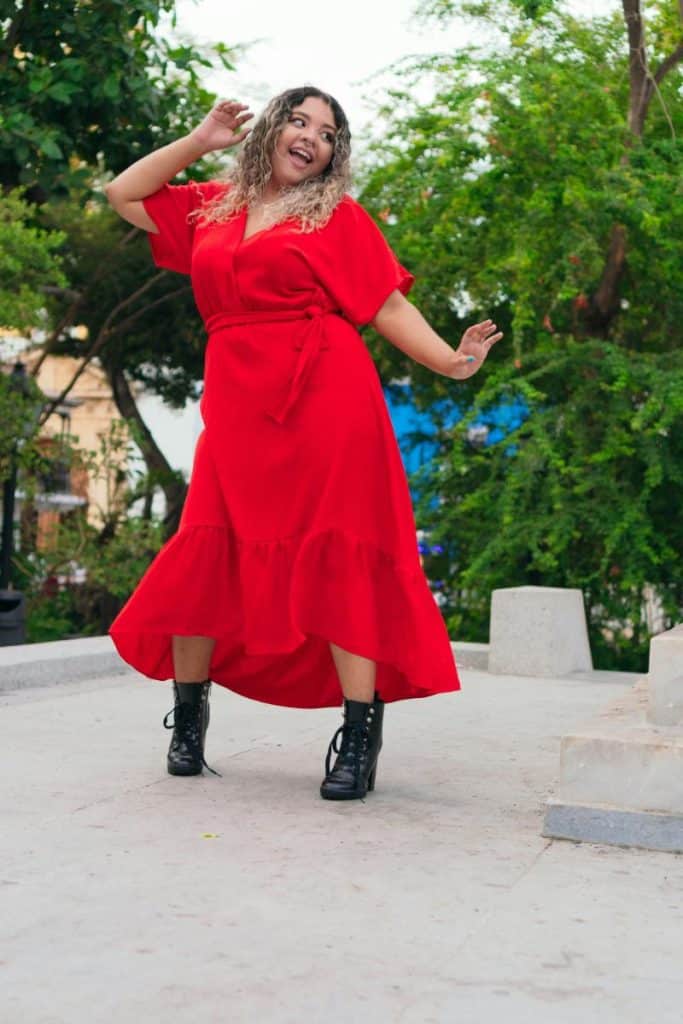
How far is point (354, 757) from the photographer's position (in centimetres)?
397

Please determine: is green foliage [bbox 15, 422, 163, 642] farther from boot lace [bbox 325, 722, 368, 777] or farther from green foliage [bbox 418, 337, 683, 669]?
boot lace [bbox 325, 722, 368, 777]

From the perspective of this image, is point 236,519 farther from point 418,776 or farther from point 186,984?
point 186,984

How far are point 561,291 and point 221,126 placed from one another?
4.89 m

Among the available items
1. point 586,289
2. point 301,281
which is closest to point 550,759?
point 301,281

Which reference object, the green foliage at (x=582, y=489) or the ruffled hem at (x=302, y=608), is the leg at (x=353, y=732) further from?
the green foliage at (x=582, y=489)

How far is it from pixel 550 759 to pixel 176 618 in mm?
1492

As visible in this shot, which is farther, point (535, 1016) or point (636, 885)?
point (636, 885)

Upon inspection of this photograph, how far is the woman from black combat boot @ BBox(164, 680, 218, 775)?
12 mm

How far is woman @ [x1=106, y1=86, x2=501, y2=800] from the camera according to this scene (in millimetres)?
3922

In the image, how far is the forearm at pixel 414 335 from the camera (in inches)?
161

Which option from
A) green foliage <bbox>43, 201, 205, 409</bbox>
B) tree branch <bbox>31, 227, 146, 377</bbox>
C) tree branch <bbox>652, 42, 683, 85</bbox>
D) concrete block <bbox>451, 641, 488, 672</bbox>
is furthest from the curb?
green foliage <bbox>43, 201, 205, 409</bbox>

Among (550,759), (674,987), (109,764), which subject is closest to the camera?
(674,987)

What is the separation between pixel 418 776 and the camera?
4406 millimetres

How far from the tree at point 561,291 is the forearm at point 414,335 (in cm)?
436
